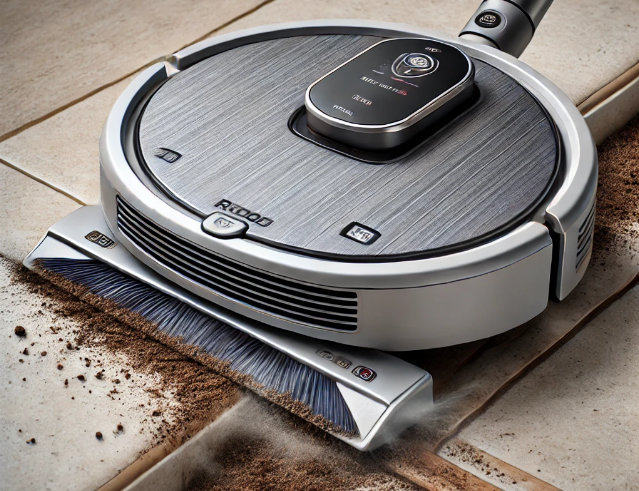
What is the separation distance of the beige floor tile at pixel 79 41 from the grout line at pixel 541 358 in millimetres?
1027

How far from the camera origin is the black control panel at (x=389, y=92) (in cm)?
108

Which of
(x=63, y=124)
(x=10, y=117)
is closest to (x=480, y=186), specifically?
(x=63, y=124)

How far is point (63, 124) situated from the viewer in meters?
1.51

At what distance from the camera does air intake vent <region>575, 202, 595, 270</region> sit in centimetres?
102

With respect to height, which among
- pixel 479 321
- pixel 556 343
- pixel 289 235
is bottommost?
pixel 556 343

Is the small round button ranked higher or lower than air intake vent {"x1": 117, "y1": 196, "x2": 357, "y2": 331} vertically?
higher

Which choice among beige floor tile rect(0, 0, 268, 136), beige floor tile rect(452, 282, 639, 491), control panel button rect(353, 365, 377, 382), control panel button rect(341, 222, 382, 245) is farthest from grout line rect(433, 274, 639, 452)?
beige floor tile rect(0, 0, 268, 136)

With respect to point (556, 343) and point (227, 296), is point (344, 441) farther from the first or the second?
point (556, 343)

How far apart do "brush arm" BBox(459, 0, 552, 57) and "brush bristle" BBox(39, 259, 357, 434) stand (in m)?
0.67

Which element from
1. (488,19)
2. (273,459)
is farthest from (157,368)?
(488,19)

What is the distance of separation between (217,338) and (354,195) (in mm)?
258

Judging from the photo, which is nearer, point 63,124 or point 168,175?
point 168,175

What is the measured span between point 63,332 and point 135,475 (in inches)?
10.7

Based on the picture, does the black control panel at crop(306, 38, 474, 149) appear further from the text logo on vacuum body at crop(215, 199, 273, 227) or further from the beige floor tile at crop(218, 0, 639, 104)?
the beige floor tile at crop(218, 0, 639, 104)
